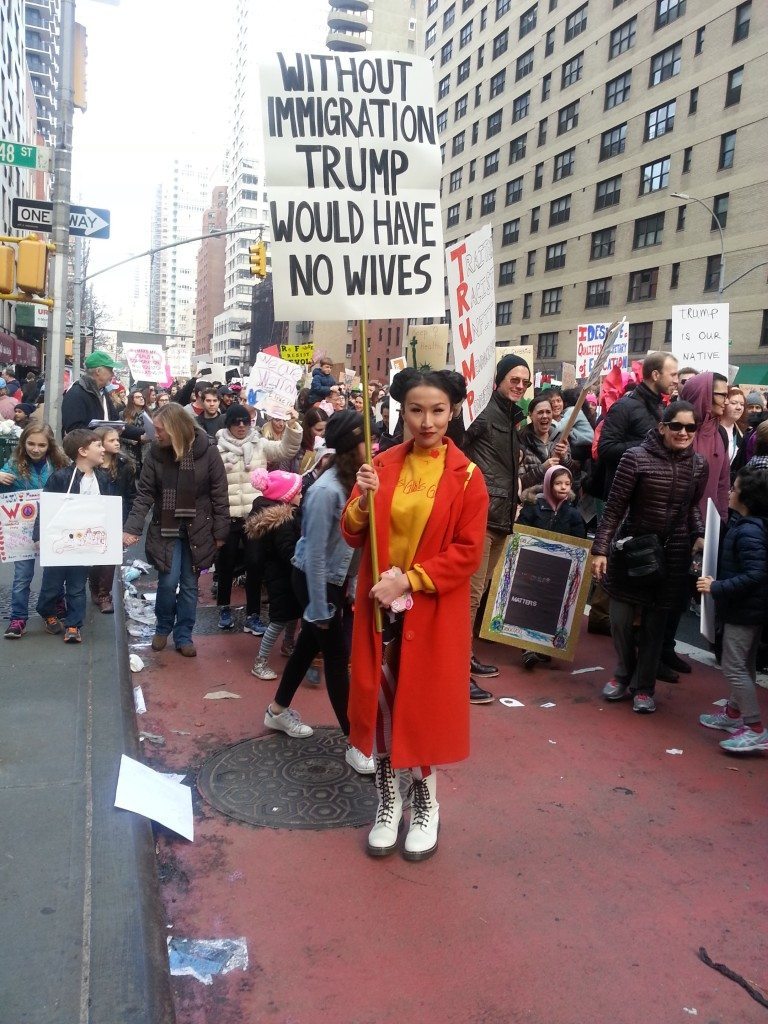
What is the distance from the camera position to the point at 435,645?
331cm

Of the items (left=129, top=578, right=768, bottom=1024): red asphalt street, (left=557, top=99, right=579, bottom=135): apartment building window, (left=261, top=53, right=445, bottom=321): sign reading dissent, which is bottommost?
(left=129, top=578, right=768, bottom=1024): red asphalt street

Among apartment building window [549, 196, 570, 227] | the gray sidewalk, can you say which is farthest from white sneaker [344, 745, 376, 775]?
apartment building window [549, 196, 570, 227]

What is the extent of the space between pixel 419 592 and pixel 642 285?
1579 inches

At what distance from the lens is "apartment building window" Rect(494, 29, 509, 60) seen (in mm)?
52844

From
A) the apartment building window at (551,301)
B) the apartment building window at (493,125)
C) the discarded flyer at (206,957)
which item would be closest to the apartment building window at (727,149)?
the apartment building window at (551,301)

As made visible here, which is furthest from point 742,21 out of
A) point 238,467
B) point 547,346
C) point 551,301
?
point 238,467

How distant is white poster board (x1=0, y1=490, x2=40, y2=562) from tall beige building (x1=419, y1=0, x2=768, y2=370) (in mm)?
30693

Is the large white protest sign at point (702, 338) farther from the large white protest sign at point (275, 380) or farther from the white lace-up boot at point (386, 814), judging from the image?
the white lace-up boot at point (386, 814)

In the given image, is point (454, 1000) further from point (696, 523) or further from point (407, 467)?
point (696, 523)

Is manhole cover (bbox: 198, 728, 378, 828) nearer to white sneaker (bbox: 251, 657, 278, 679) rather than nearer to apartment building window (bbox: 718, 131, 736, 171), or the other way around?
white sneaker (bbox: 251, 657, 278, 679)

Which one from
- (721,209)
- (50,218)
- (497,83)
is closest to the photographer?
(50,218)

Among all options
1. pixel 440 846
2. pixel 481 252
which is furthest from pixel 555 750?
pixel 481 252

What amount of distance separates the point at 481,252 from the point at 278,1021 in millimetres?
4923

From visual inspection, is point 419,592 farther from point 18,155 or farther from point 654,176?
point 654,176
